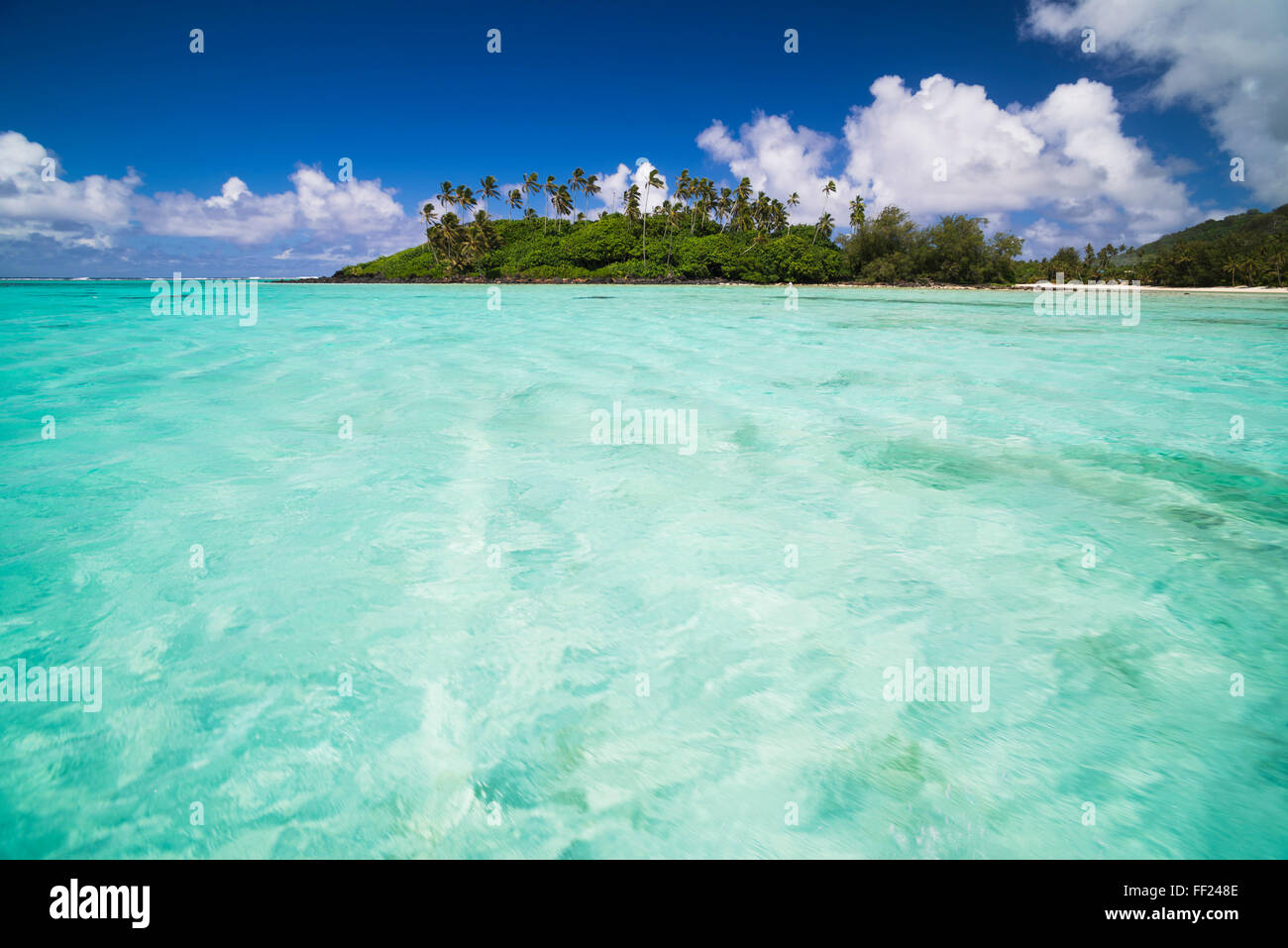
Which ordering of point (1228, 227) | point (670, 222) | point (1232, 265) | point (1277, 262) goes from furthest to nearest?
point (1228, 227)
point (670, 222)
point (1232, 265)
point (1277, 262)

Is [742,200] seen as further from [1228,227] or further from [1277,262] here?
[1228,227]

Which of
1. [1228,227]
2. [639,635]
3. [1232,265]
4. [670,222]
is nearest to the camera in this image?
[639,635]

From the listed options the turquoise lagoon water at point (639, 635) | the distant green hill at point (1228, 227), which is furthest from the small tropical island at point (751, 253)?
the turquoise lagoon water at point (639, 635)

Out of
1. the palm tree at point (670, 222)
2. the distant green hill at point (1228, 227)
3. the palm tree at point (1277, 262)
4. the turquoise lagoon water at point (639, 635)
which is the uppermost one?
the distant green hill at point (1228, 227)

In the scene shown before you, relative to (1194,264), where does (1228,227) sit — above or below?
above

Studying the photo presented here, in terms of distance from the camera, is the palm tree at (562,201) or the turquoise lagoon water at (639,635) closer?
the turquoise lagoon water at (639,635)

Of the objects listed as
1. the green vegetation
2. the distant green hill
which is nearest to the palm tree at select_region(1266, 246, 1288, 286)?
the green vegetation

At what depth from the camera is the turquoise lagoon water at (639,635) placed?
2.29 m

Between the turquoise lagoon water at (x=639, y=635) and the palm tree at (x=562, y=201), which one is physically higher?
the palm tree at (x=562, y=201)

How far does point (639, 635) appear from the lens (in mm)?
3354

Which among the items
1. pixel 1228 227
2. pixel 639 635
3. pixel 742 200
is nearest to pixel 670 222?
pixel 742 200

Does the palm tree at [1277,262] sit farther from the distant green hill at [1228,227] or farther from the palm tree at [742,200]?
the palm tree at [742,200]
